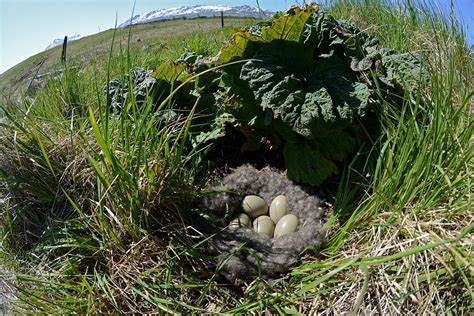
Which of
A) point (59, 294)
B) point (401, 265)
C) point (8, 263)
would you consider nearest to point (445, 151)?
point (401, 265)

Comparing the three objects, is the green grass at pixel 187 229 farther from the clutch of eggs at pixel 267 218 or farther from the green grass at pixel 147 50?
the green grass at pixel 147 50

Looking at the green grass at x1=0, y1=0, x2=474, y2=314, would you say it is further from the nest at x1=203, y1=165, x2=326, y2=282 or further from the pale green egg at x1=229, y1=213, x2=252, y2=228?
the pale green egg at x1=229, y1=213, x2=252, y2=228

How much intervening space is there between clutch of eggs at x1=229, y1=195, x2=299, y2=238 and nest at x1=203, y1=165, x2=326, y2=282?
0.04 metres

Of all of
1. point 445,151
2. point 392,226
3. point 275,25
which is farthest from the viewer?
point 275,25

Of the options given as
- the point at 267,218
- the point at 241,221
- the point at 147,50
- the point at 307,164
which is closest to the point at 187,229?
the point at 241,221

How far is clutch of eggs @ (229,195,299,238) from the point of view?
175 cm

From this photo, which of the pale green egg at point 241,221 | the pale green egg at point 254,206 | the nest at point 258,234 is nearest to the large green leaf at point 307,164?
the nest at point 258,234

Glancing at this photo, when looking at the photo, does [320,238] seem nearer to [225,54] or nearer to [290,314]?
[290,314]

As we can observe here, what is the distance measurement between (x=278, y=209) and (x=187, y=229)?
1.42 ft

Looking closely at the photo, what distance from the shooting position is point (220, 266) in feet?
5.03

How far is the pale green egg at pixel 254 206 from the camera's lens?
6.07ft

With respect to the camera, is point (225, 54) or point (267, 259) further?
point (225, 54)

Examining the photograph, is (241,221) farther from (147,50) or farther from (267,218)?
(147,50)

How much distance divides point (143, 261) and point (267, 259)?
0.49 m
